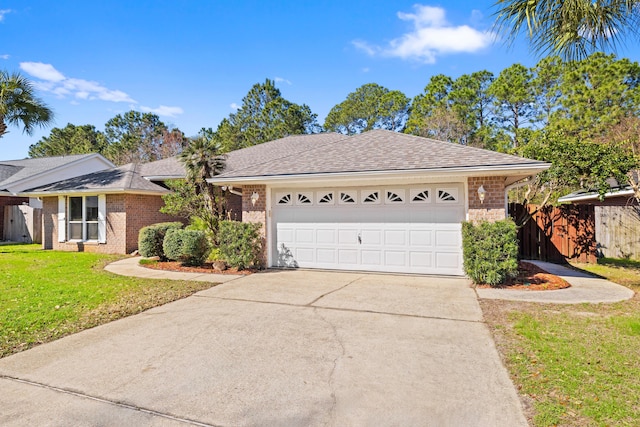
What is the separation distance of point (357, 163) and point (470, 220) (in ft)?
10.2

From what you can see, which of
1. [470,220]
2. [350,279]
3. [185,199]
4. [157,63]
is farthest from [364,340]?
[157,63]

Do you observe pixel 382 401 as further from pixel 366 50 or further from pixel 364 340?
pixel 366 50

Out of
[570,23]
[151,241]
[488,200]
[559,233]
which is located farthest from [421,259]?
[151,241]

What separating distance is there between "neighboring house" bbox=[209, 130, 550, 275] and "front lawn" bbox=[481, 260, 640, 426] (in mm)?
2804

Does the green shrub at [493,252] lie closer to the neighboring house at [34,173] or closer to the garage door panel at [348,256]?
the garage door panel at [348,256]

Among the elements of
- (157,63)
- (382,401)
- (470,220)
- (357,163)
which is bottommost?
(382,401)

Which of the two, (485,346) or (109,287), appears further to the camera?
(109,287)

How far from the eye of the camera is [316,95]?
23.0m

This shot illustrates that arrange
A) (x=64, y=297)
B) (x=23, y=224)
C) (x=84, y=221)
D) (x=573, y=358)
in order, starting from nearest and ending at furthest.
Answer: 1. (x=573, y=358)
2. (x=64, y=297)
3. (x=84, y=221)
4. (x=23, y=224)

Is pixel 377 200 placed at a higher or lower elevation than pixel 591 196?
lower

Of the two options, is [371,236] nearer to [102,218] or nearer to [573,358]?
[573,358]

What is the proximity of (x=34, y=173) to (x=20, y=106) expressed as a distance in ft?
25.1

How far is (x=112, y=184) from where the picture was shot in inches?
555

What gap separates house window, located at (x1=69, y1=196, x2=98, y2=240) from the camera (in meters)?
14.6
